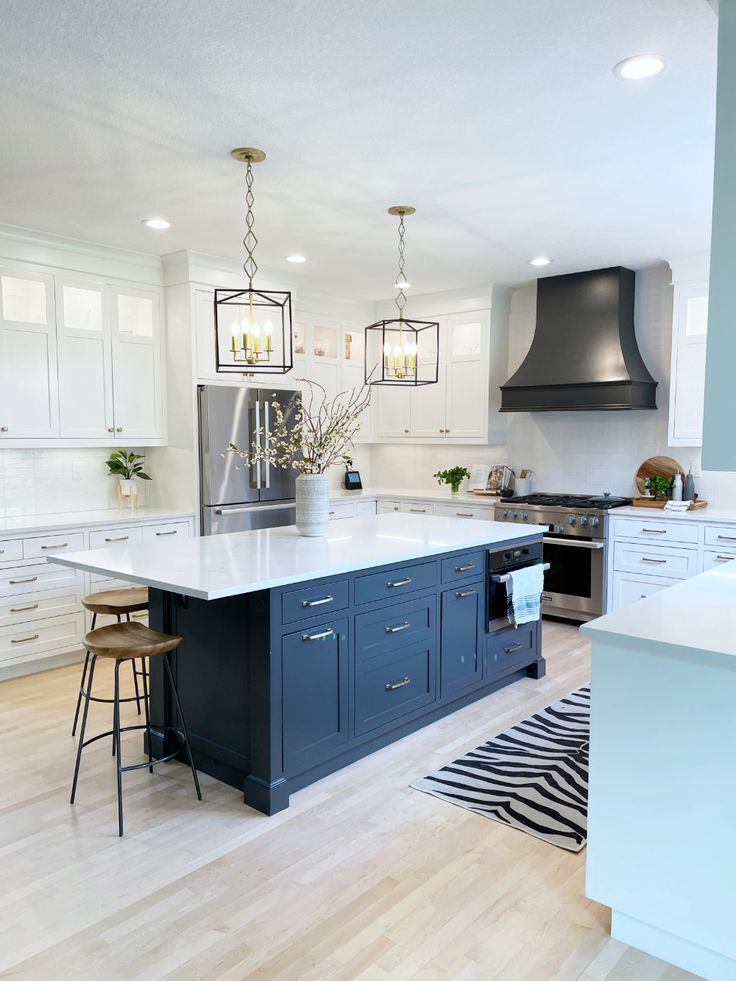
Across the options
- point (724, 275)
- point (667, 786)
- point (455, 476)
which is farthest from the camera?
point (455, 476)

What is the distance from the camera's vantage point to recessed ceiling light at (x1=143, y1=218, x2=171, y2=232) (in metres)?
4.35

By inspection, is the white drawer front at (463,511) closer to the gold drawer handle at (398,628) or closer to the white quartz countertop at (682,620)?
the gold drawer handle at (398,628)

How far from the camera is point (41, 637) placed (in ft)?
14.6

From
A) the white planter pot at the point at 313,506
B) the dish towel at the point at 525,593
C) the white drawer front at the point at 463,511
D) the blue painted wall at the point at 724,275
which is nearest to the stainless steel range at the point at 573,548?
the white drawer front at the point at 463,511

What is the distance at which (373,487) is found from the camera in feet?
24.9

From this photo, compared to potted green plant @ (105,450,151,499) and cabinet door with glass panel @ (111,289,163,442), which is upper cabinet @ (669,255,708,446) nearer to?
cabinet door with glass panel @ (111,289,163,442)

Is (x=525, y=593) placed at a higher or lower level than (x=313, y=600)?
lower

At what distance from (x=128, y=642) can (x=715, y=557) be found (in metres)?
3.90

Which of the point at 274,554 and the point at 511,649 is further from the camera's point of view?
the point at 511,649

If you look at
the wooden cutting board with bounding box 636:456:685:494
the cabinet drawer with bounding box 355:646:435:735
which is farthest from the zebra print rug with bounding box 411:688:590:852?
the wooden cutting board with bounding box 636:456:685:494

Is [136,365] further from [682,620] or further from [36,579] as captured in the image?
[682,620]

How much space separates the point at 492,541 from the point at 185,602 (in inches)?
65.7

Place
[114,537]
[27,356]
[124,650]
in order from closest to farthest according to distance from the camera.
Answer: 1. [124,650]
2. [27,356]
3. [114,537]

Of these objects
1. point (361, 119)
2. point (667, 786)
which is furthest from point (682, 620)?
point (361, 119)
